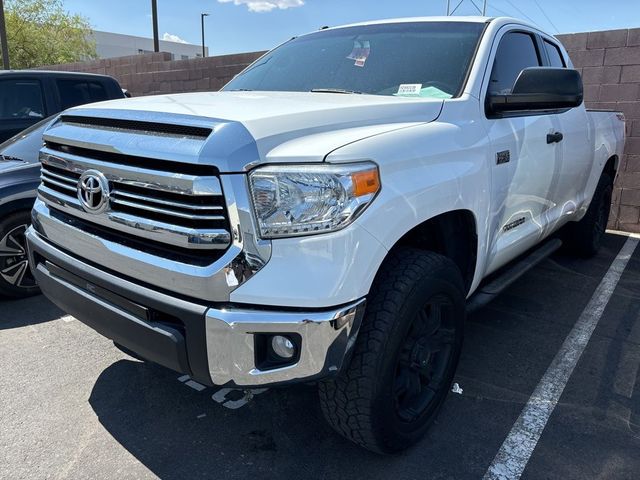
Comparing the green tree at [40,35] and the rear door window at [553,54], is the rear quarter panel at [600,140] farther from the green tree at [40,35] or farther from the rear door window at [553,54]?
the green tree at [40,35]

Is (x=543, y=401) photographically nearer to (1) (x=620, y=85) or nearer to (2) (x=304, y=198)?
(2) (x=304, y=198)

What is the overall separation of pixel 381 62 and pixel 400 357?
1.68m

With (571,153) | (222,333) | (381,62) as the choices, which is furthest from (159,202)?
(571,153)

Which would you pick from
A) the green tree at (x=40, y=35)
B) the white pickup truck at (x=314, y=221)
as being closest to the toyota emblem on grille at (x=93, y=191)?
the white pickup truck at (x=314, y=221)

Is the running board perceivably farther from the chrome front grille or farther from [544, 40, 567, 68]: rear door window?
the chrome front grille

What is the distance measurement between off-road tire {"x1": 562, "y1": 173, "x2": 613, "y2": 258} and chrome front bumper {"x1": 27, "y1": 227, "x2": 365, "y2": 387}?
3.88 meters

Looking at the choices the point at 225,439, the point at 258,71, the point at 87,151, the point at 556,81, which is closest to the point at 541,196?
the point at 556,81

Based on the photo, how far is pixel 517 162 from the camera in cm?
296

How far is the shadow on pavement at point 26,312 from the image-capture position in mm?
3836

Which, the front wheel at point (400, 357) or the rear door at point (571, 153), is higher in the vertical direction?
the rear door at point (571, 153)

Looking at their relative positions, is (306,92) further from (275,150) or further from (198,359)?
(198,359)

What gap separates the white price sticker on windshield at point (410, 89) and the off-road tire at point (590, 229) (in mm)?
2949

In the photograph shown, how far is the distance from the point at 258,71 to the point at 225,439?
232cm

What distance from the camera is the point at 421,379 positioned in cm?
252
